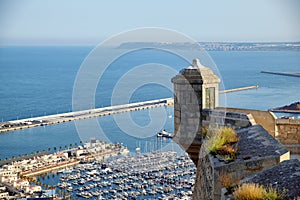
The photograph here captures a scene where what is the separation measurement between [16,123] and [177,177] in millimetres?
23595

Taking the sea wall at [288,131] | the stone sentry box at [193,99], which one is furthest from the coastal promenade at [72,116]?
the sea wall at [288,131]

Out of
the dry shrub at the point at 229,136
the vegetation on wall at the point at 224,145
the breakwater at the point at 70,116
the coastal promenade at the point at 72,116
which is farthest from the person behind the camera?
the coastal promenade at the point at 72,116

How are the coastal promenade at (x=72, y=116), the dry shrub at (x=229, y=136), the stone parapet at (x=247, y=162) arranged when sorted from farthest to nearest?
the coastal promenade at (x=72, y=116)
the dry shrub at (x=229, y=136)
the stone parapet at (x=247, y=162)

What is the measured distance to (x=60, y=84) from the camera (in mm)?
85312

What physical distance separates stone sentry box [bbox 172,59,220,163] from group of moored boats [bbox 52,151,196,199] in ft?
77.3

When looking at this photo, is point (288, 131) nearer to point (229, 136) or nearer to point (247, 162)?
point (229, 136)

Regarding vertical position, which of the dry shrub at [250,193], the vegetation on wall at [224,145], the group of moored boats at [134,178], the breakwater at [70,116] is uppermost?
the dry shrub at [250,193]

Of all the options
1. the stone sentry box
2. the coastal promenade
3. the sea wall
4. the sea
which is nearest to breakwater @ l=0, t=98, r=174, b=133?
the coastal promenade

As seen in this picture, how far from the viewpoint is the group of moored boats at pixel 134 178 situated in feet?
103

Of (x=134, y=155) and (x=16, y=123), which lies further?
(x=16, y=123)

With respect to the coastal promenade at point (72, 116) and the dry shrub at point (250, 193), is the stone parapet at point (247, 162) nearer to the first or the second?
the dry shrub at point (250, 193)

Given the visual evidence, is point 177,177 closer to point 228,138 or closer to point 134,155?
point 134,155

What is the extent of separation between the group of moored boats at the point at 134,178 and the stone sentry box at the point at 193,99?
927 inches

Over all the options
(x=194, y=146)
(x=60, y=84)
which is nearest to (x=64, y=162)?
(x=194, y=146)
